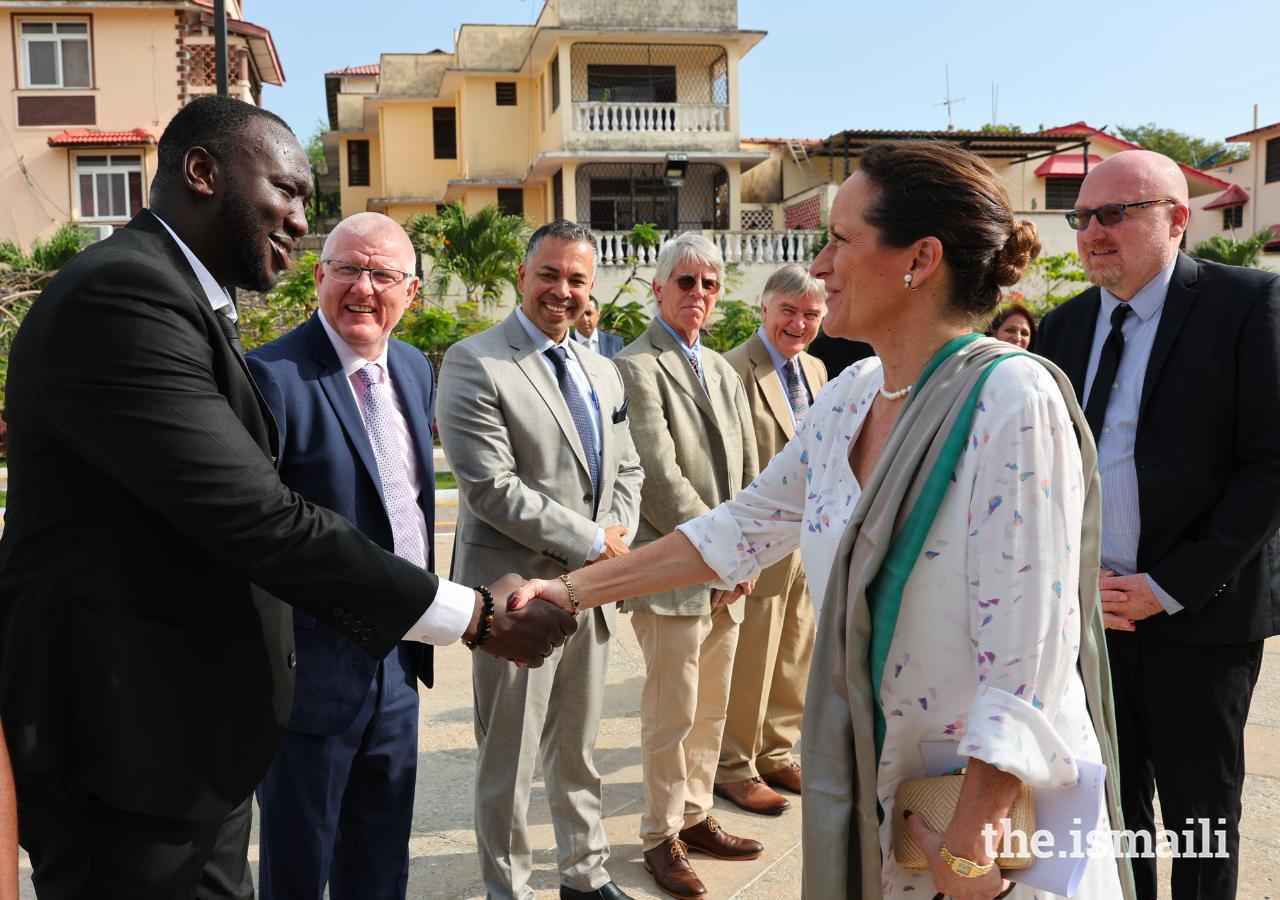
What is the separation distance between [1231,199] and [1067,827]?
129ft

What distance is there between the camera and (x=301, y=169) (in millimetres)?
2334

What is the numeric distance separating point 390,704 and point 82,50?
2810 centimetres

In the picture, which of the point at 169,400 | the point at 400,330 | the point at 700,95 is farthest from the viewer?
the point at 700,95

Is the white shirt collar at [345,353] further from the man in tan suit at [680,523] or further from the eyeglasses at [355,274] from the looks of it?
the man in tan suit at [680,523]

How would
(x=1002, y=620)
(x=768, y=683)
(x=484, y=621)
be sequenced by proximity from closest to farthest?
1. (x=1002, y=620)
2. (x=484, y=621)
3. (x=768, y=683)

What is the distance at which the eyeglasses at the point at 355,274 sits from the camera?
3.20 m

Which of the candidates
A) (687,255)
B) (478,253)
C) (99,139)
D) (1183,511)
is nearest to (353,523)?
(687,255)

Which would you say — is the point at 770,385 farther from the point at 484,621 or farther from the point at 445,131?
the point at 445,131

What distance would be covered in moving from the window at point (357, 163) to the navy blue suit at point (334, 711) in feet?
113

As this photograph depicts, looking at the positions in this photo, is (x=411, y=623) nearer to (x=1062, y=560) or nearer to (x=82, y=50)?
(x=1062, y=560)

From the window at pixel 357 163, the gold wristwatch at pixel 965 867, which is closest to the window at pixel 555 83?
the window at pixel 357 163


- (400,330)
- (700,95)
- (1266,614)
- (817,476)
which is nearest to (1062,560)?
(817,476)

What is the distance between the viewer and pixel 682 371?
170 inches

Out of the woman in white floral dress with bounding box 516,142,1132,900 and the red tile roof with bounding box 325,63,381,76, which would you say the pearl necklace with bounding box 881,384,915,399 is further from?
the red tile roof with bounding box 325,63,381,76
